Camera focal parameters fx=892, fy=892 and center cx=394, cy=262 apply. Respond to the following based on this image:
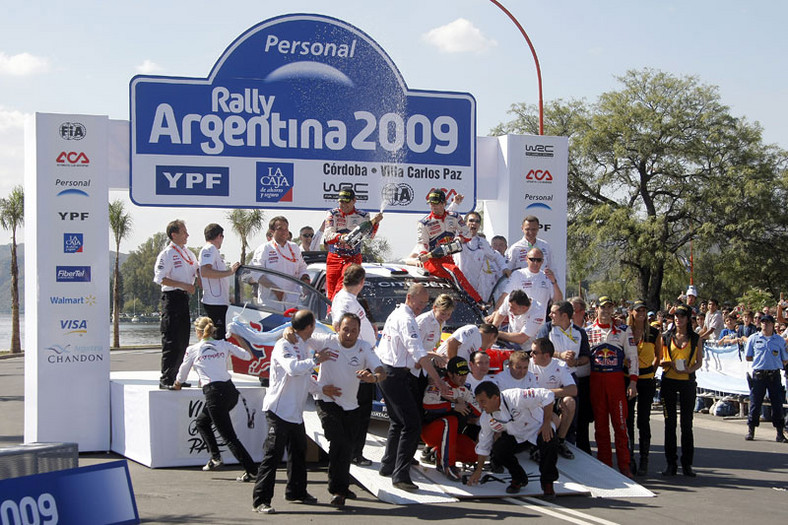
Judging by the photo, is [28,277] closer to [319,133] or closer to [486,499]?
[319,133]

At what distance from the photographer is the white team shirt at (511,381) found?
29.6ft

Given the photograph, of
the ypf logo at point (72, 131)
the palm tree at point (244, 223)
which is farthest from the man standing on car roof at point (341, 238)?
the palm tree at point (244, 223)

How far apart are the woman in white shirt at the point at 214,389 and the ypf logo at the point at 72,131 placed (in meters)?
3.18

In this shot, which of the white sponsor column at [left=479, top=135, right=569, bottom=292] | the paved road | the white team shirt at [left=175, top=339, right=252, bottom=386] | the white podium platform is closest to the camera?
the paved road

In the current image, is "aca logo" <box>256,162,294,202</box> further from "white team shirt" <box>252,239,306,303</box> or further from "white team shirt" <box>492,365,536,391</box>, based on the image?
"white team shirt" <box>492,365,536,391</box>

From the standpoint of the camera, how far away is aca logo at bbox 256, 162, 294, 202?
468 inches

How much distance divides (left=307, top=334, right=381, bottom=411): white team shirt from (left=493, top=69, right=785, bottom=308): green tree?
34.0 metres

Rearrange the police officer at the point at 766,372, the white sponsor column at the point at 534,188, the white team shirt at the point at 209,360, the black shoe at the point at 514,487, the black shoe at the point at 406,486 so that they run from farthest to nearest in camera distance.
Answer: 1. the police officer at the point at 766,372
2. the white sponsor column at the point at 534,188
3. the white team shirt at the point at 209,360
4. the black shoe at the point at 514,487
5. the black shoe at the point at 406,486

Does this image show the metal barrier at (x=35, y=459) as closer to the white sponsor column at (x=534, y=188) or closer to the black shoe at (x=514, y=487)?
the black shoe at (x=514, y=487)

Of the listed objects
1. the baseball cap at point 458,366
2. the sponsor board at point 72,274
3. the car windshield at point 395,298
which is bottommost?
the baseball cap at point 458,366

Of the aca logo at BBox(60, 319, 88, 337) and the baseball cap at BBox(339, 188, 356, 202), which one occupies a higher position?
the baseball cap at BBox(339, 188, 356, 202)

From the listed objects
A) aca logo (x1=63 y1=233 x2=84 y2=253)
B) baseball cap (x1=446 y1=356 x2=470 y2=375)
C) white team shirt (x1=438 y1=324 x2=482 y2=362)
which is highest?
aca logo (x1=63 y1=233 x2=84 y2=253)

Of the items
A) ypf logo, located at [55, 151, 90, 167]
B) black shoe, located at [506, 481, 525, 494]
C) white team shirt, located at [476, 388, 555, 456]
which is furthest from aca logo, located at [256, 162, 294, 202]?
black shoe, located at [506, 481, 525, 494]

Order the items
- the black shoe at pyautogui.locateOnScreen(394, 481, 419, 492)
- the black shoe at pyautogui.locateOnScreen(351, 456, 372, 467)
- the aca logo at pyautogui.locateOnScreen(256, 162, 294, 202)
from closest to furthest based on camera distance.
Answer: the black shoe at pyautogui.locateOnScreen(394, 481, 419, 492) → the black shoe at pyautogui.locateOnScreen(351, 456, 372, 467) → the aca logo at pyautogui.locateOnScreen(256, 162, 294, 202)
